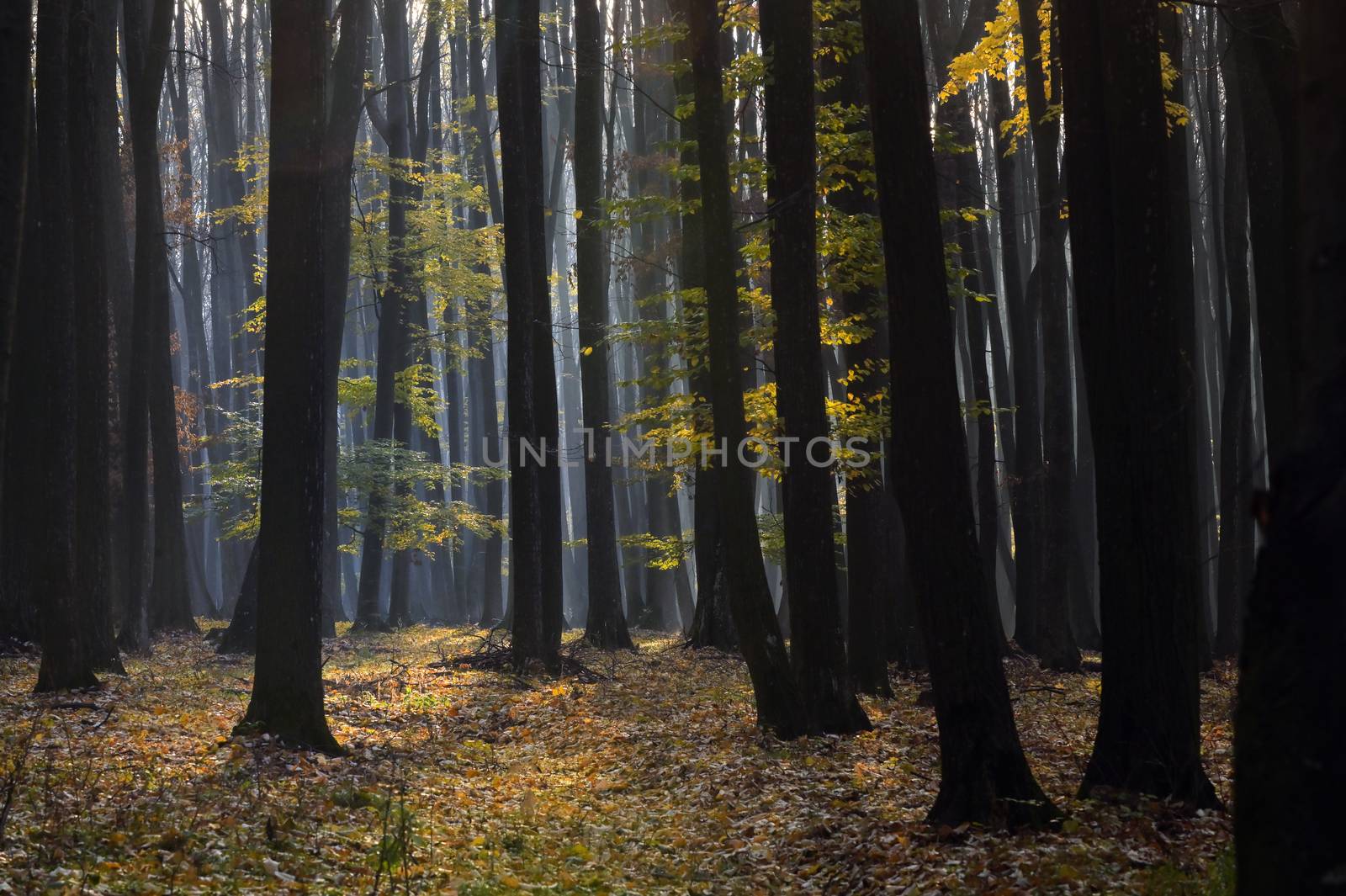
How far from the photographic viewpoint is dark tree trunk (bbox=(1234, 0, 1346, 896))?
2.48 metres

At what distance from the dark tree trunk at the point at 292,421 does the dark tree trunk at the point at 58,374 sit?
2975 millimetres

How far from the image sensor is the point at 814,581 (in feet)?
33.8

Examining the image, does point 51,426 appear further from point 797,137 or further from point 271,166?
point 797,137

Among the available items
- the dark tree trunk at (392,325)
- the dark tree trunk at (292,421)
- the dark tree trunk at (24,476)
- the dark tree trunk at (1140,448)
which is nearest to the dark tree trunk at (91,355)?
the dark tree trunk at (24,476)

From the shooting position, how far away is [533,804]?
8.59m

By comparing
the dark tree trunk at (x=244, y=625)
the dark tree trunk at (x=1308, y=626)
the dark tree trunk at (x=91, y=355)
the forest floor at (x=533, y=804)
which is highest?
the dark tree trunk at (x=91, y=355)

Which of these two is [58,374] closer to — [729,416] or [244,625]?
[244,625]

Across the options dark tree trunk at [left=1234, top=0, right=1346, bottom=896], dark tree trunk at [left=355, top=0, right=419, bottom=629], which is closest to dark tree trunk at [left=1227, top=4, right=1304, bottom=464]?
dark tree trunk at [left=1234, top=0, right=1346, bottom=896]

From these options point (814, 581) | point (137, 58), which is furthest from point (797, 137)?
point (137, 58)

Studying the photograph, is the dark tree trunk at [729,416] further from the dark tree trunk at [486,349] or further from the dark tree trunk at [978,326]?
the dark tree trunk at [486,349]

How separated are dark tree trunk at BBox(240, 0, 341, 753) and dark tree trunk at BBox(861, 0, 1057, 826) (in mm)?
5007

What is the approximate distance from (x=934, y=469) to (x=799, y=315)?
3450 mm

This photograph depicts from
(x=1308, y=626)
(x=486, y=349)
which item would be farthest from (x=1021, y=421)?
(x=486, y=349)

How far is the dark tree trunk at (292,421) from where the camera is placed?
373 inches
